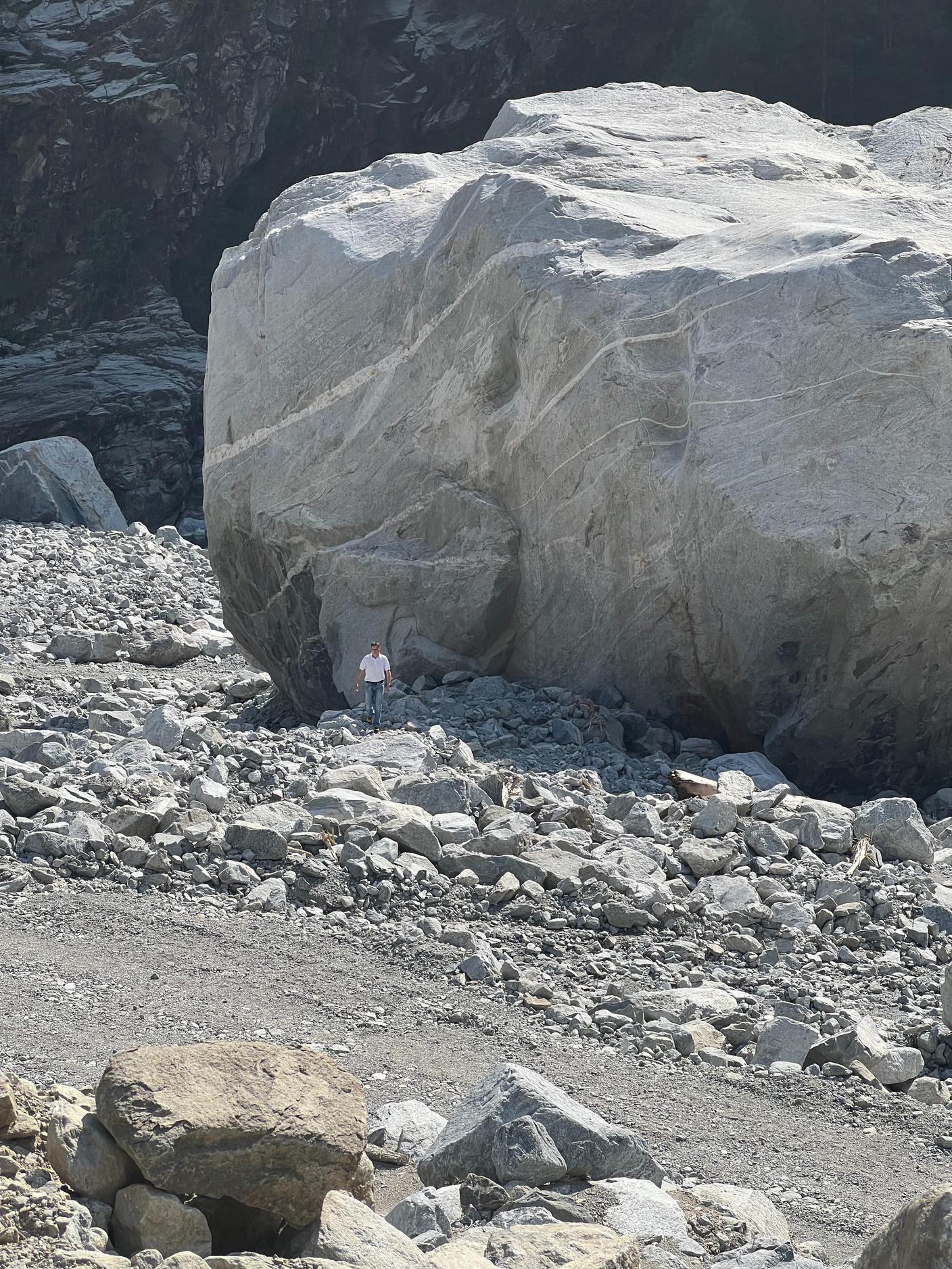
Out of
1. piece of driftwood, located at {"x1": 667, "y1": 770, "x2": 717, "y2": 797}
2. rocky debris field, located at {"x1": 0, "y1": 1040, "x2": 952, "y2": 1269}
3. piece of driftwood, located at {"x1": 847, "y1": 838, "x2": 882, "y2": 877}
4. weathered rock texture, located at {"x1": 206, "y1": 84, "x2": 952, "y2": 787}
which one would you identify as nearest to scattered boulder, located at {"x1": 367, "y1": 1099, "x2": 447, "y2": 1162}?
rocky debris field, located at {"x1": 0, "y1": 1040, "x2": 952, "y2": 1269}

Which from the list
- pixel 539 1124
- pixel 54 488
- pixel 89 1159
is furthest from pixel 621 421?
pixel 54 488

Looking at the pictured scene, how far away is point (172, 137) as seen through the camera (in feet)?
96.9

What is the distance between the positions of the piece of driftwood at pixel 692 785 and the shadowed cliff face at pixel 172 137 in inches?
805

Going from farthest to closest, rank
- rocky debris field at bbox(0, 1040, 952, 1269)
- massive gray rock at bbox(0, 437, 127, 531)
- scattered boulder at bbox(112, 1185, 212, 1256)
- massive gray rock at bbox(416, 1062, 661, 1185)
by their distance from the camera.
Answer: massive gray rock at bbox(0, 437, 127, 531), massive gray rock at bbox(416, 1062, 661, 1185), scattered boulder at bbox(112, 1185, 212, 1256), rocky debris field at bbox(0, 1040, 952, 1269)

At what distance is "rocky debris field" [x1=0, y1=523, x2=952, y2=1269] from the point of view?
5.38m

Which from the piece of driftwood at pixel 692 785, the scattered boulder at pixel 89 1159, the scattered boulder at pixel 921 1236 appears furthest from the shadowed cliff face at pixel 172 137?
the scattered boulder at pixel 921 1236

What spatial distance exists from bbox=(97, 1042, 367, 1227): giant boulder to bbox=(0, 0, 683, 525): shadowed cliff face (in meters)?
24.5

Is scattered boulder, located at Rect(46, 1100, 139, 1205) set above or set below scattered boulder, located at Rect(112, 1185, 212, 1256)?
above

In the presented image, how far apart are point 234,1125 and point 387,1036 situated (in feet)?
6.67

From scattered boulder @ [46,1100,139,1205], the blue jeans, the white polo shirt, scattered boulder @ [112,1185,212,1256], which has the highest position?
scattered boulder @ [46,1100,139,1205]

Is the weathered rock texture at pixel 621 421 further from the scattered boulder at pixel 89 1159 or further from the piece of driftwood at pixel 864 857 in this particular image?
the scattered boulder at pixel 89 1159

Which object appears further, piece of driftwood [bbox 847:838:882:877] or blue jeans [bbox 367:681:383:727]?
blue jeans [bbox 367:681:383:727]

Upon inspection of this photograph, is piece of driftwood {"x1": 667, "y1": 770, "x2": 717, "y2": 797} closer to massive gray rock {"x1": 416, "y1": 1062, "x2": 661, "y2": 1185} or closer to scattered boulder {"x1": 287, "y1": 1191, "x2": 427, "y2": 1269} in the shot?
massive gray rock {"x1": 416, "y1": 1062, "x2": 661, "y2": 1185}

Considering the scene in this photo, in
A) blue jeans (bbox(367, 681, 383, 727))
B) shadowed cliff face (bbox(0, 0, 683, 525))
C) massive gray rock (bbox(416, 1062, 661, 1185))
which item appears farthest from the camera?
Answer: shadowed cliff face (bbox(0, 0, 683, 525))
